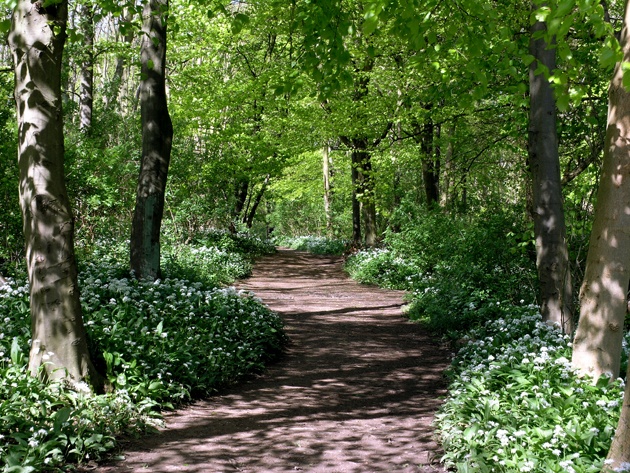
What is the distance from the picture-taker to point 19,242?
457 inches

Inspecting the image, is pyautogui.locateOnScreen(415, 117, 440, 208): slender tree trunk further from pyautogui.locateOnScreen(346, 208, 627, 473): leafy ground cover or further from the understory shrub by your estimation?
the understory shrub

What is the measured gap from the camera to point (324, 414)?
21.1ft

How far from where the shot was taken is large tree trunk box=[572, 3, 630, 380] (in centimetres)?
486

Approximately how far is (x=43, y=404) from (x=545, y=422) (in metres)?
3.87

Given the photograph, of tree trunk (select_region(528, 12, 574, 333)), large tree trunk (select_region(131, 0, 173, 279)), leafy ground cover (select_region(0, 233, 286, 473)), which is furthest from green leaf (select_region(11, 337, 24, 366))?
tree trunk (select_region(528, 12, 574, 333))

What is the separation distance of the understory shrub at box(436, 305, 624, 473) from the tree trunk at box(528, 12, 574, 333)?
4.45 ft

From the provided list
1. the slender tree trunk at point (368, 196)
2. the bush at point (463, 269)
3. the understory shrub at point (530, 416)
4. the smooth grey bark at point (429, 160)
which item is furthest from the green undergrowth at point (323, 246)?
the understory shrub at point (530, 416)

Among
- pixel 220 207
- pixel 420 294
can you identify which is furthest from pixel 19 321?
pixel 220 207

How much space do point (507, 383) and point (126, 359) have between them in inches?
150

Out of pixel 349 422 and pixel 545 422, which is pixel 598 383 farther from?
pixel 349 422

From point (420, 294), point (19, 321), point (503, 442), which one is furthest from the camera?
point (420, 294)

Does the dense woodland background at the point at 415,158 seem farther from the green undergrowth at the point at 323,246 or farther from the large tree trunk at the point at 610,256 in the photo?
the green undergrowth at the point at 323,246

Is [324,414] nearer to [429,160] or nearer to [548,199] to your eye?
[548,199]

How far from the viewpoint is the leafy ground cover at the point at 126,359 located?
4672mm
